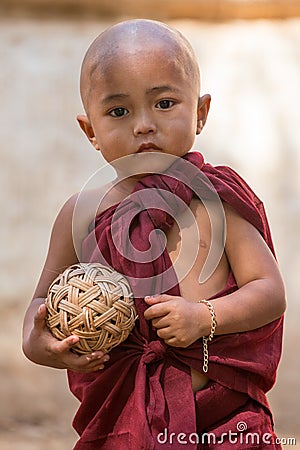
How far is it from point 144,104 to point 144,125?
0.04 m

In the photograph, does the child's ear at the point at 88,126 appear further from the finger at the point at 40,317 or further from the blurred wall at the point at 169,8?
the blurred wall at the point at 169,8

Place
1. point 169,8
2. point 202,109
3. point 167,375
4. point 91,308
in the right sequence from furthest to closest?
point 169,8
point 202,109
point 167,375
point 91,308

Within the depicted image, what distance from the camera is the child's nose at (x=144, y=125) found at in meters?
1.58

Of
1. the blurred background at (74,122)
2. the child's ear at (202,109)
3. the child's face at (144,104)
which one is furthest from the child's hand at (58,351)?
the blurred background at (74,122)

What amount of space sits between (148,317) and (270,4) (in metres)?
2.15

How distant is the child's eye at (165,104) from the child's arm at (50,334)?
273 mm

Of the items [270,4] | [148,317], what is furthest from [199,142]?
[148,317]

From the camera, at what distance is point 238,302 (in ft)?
5.08

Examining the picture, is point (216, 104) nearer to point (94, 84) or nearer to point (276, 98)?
point (276, 98)

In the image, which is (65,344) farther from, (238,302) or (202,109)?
(202,109)

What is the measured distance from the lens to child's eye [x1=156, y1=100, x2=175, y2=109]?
5.27 feet

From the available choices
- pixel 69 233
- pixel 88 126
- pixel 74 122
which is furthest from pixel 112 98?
pixel 74 122

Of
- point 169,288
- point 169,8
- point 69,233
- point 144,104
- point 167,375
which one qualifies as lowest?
point 167,375

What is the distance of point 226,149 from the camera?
3.35m
